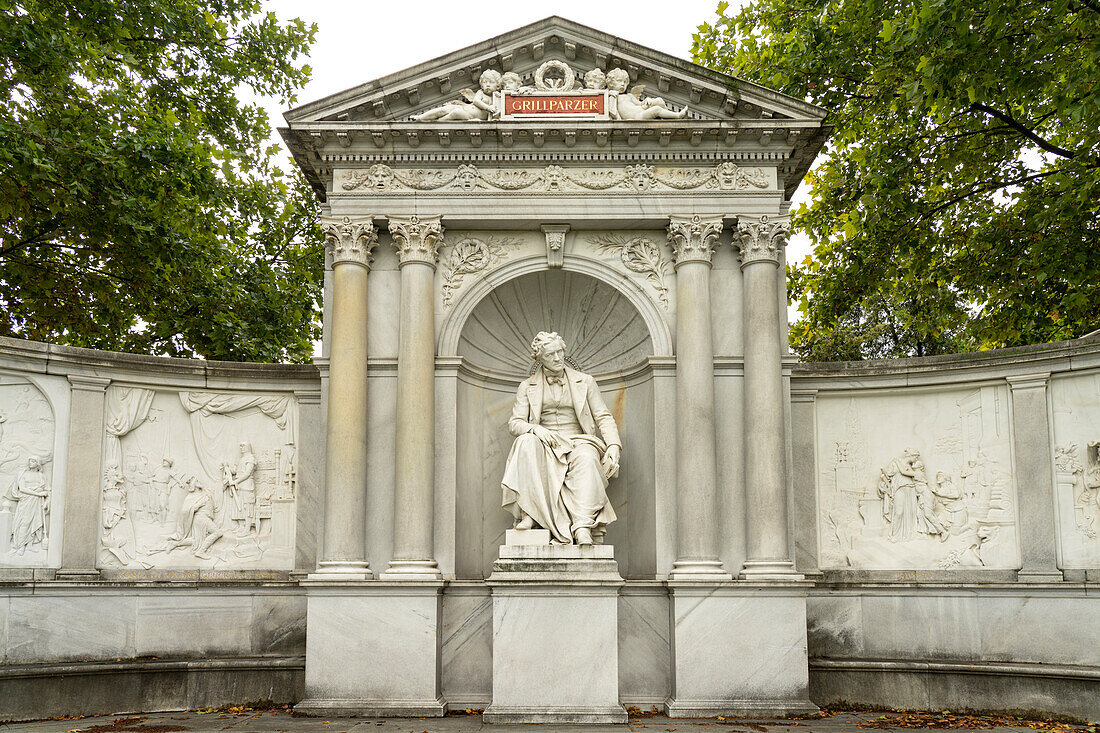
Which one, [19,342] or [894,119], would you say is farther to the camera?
[894,119]

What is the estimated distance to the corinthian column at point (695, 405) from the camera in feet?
36.9

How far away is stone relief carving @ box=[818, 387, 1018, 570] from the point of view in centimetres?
1200

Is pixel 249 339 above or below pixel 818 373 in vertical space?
above

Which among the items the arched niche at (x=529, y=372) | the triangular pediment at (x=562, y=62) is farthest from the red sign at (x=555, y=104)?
the arched niche at (x=529, y=372)

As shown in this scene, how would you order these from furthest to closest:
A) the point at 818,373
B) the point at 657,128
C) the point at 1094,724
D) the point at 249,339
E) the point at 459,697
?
the point at 249,339, the point at 818,373, the point at 657,128, the point at 459,697, the point at 1094,724

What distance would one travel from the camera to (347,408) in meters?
11.6

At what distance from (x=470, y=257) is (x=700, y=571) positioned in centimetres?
484

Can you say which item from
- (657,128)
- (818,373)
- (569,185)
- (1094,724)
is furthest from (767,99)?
(1094,724)

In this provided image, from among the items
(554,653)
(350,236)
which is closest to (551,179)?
(350,236)

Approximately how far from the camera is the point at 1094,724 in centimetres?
1038

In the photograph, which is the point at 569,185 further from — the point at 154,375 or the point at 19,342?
the point at 19,342

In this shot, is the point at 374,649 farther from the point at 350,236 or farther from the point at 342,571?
the point at 350,236

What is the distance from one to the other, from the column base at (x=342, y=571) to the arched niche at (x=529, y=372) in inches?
53.1

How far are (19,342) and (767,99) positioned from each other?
9.63 meters
